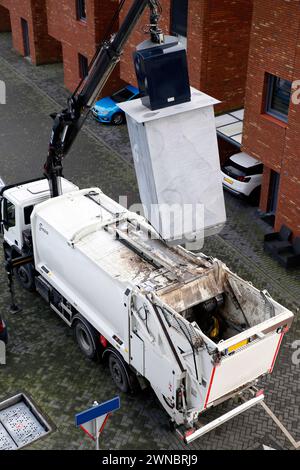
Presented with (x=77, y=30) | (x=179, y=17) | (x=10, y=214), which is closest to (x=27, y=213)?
(x=10, y=214)

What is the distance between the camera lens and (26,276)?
49.7 ft

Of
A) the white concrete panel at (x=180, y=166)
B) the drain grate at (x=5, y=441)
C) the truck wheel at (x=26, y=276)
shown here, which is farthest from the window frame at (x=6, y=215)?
the white concrete panel at (x=180, y=166)

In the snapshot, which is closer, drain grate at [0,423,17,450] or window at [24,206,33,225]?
drain grate at [0,423,17,450]

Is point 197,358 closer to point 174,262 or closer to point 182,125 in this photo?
point 174,262

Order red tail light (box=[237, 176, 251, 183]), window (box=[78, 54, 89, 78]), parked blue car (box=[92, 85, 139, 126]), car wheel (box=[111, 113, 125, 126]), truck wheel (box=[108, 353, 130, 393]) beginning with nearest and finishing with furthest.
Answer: truck wheel (box=[108, 353, 130, 393])
red tail light (box=[237, 176, 251, 183])
parked blue car (box=[92, 85, 139, 126])
car wheel (box=[111, 113, 125, 126])
window (box=[78, 54, 89, 78])

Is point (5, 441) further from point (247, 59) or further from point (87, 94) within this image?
point (247, 59)

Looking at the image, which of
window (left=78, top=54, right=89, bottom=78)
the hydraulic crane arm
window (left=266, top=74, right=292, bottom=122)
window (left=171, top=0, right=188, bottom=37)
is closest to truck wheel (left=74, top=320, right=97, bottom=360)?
the hydraulic crane arm

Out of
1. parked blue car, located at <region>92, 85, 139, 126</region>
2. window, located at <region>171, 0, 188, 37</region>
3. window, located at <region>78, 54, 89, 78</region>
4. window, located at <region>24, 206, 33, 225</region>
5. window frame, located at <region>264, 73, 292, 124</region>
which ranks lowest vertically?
parked blue car, located at <region>92, 85, 139, 126</region>

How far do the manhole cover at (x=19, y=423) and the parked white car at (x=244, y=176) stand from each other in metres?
10.0

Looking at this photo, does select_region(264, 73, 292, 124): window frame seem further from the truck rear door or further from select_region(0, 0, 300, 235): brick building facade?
the truck rear door

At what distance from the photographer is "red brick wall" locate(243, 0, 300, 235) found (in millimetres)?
14922

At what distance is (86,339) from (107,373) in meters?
0.89

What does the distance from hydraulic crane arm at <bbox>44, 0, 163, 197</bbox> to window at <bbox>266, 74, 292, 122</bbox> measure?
5.49 metres

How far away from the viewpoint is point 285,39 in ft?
49.3
